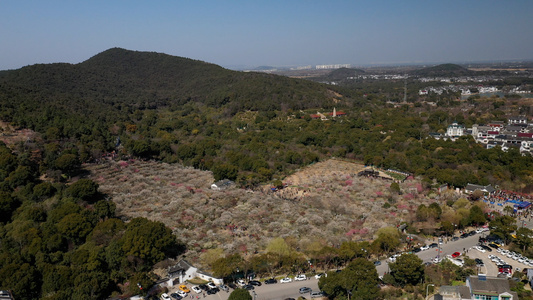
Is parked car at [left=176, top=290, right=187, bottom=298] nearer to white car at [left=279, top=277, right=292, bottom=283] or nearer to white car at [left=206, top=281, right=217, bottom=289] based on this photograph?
white car at [left=206, top=281, right=217, bottom=289]

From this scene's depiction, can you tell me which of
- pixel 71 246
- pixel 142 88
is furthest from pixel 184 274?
pixel 142 88

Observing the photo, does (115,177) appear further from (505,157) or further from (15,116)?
(505,157)

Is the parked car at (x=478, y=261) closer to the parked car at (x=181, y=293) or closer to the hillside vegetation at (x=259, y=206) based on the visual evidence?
the hillside vegetation at (x=259, y=206)

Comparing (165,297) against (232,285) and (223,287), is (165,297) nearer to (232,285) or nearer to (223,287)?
(223,287)

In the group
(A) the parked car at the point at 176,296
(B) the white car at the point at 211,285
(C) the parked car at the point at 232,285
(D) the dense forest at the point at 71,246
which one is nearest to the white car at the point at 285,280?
(C) the parked car at the point at 232,285

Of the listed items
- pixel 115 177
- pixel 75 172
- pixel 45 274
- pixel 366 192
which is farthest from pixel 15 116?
pixel 366 192
